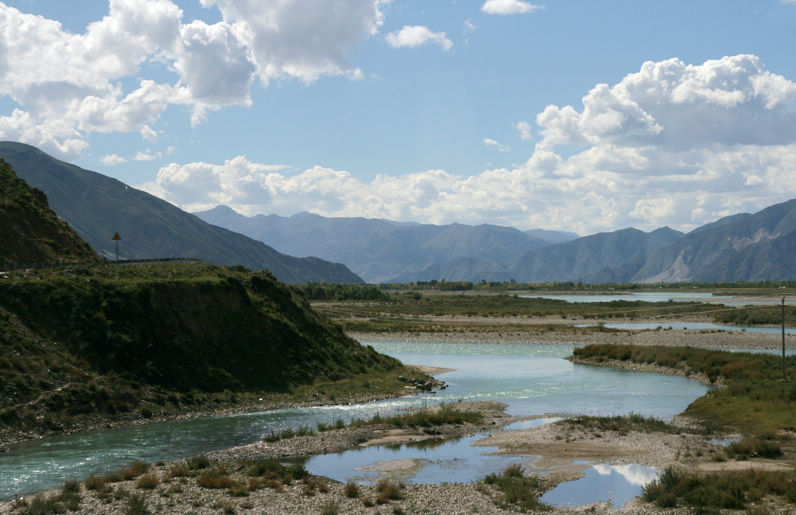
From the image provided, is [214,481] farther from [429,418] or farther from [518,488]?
[429,418]

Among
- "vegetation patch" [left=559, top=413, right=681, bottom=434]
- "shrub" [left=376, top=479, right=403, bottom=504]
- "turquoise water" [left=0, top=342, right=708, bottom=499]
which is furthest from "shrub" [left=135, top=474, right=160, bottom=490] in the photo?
"vegetation patch" [left=559, top=413, right=681, bottom=434]

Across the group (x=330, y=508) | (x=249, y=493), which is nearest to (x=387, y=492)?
(x=330, y=508)

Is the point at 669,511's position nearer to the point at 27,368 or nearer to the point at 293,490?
the point at 293,490

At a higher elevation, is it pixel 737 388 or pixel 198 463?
pixel 737 388

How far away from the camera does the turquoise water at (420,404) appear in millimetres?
30625

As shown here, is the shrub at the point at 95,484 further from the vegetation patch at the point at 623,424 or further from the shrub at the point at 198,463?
the vegetation patch at the point at 623,424

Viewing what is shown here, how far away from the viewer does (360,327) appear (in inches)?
4454

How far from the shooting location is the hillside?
127ft

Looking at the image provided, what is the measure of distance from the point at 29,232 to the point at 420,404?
1666 inches

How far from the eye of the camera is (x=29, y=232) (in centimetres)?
6278

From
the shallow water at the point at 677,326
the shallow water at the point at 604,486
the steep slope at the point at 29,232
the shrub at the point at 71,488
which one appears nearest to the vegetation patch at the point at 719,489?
the shallow water at the point at 604,486

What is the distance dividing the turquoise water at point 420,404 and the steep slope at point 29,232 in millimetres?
26831

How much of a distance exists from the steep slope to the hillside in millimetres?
8418

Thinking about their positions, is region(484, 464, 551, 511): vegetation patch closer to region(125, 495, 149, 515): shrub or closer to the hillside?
region(125, 495, 149, 515): shrub
